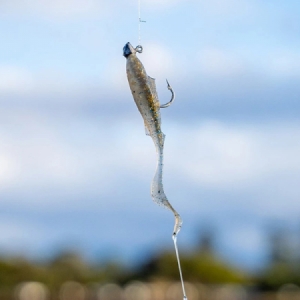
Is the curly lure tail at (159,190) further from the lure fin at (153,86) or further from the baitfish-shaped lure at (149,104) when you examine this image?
the lure fin at (153,86)

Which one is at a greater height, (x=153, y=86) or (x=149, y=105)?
(x=153, y=86)

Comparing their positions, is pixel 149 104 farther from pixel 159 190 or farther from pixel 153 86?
pixel 159 190

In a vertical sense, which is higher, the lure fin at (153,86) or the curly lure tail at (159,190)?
the lure fin at (153,86)

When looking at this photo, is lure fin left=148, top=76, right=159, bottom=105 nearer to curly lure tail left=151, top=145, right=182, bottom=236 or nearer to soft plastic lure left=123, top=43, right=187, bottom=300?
soft plastic lure left=123, top=43, right=187, bottom=300

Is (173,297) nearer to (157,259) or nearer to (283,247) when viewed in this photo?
(157,259)

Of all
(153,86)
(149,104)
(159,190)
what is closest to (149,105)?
(149,104)

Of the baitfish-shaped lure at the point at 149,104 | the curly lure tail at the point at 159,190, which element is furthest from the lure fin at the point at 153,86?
the curly lure tail at the point at 159,190

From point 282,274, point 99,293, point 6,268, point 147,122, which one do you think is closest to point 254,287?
point 282,274

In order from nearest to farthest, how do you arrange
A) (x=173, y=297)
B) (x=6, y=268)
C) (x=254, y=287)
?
1. (x=173, y=297)
2. (x=254, y=287)
3. (x=6, y=268)
